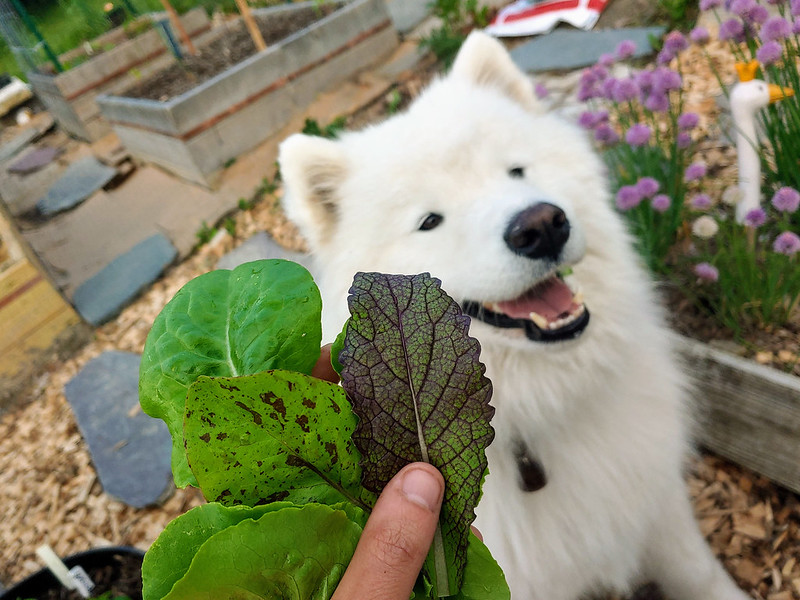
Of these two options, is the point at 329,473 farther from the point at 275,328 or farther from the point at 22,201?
the point at 22,201

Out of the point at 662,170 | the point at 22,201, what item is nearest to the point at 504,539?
the point at 662,170

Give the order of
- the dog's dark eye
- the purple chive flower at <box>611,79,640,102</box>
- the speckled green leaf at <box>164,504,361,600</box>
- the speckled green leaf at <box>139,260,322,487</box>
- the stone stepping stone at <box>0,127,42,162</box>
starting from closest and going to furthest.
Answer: the speckled green leaf at <box>164,504,361,600</box> < the speckled green leaf at <box>139,260,322,487</box> < the dog's dark eye < the purple chive flower at <box>611,79,640,102</box> < the stone stepping stone at <box>0,127,42,162</box>

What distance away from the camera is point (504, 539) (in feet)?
4.74

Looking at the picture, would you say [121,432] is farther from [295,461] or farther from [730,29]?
[730,29]

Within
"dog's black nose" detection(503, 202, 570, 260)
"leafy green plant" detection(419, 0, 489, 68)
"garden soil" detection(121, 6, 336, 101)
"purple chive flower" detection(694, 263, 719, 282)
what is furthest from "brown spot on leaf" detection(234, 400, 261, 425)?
"garden soil" detection(121, 6, 336, 101)

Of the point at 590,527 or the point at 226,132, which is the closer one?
the point at 590,527

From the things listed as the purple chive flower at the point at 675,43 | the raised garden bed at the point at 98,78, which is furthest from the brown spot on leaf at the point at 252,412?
the raised garden bed at the point at 98,78

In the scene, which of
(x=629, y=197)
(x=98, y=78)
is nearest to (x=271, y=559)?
(x=629, y=197)

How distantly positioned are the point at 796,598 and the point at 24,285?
4.82 metres

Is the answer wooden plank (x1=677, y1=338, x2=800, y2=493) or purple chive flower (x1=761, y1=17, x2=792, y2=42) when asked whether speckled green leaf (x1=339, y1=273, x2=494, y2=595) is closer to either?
wooden plank (x1=677, y1=338, x2=800, y2=493)

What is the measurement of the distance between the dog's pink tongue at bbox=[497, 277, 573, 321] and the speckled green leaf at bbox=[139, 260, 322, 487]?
0.86m

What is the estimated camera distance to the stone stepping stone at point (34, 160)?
7.69 meters

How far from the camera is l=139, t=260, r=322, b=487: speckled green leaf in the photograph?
67 centimetres

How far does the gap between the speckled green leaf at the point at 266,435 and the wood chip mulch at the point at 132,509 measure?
197cm
